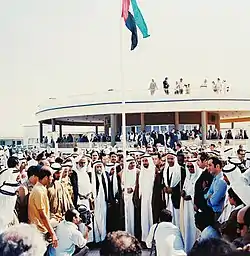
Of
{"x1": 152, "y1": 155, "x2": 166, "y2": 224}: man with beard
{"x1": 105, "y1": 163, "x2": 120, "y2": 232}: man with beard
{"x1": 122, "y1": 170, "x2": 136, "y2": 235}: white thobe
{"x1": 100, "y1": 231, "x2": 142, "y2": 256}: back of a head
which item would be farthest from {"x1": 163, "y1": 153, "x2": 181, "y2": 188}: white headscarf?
{"x1": 100, "y1": 231, "x2": 142, "y2": 256}: back of a head

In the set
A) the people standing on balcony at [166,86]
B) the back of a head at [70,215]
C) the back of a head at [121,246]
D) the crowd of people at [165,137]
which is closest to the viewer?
the back of a head at [121,246]

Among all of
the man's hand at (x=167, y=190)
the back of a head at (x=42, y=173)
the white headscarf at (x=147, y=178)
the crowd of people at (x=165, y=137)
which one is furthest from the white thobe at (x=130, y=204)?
the crowd of people at (x=165, y=137)

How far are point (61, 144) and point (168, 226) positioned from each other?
632 inches

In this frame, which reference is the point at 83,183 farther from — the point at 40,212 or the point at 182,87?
the point at 182,87

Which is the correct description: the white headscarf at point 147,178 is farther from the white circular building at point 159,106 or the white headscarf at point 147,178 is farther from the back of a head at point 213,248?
the white circular building at point 159,106

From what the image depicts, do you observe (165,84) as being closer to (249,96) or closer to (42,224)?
(249,96)

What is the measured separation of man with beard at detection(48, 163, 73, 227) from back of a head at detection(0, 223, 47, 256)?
1.67 meters

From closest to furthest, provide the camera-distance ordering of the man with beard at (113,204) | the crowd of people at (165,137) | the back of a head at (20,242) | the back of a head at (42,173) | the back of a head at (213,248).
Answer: the back of a head at (213,248)
the back of a head at (20,242)
the back of a head at (42,173)
the man with beard at (113,204)
the crowd of people at (165,137)

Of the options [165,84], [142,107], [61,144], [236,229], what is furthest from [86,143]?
[236,229]

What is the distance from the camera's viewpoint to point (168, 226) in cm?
553

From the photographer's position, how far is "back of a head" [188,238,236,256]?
3375 mm

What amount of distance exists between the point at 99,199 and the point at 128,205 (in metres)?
0.46

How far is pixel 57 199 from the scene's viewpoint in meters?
6.32

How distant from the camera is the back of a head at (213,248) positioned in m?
3.38
